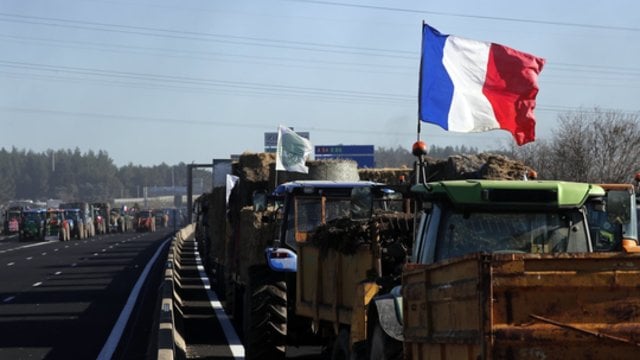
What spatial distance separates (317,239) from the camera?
37.0ft

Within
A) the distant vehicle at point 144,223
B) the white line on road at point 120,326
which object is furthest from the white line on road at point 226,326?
the distant vehicle at point 144,223

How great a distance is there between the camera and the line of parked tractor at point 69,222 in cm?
7488

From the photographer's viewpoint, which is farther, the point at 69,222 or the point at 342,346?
the point at 69,222

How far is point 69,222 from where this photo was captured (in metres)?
78.2

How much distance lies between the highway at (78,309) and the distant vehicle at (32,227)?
32290mm

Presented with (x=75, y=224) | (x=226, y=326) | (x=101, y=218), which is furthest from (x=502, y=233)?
(x=101, y=218)

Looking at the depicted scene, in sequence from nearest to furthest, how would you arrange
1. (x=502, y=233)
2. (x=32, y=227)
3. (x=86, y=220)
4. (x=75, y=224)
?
(x=502, y=233) < (x=32, y=227) < (x=75, y=224) < (x=86, y=220)

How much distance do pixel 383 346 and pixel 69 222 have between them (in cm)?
7226

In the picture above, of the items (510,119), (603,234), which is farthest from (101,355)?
(603,234)

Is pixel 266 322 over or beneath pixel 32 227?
over

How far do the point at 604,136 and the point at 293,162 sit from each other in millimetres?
18815

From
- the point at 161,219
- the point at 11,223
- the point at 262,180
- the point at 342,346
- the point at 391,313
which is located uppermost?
the point at 262,180

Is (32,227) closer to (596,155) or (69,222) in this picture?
(69,222)

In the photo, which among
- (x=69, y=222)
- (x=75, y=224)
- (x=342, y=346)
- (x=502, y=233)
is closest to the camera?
(x=502, y=233)
